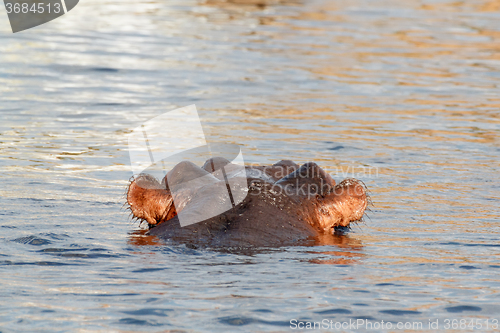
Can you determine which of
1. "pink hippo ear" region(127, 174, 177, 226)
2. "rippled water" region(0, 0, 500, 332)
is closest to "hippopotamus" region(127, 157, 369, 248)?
"pink hippo ear" region(127, 174, 177, 226)

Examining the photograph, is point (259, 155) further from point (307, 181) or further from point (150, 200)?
point (150, 200)

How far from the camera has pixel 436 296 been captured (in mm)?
4504

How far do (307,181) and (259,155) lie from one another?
10.9 ft

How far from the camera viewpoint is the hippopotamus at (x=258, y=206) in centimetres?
516

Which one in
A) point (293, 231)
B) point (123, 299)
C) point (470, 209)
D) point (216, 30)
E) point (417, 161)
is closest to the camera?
point (123, 299)

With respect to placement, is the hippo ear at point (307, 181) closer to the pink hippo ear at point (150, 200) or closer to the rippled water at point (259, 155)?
the rippled water at point (259, 155)

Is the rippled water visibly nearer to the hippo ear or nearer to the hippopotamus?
the hippopotamus

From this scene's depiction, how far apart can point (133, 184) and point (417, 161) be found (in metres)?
4.28

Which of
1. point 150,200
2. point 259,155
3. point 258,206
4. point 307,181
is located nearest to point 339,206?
point 307,181

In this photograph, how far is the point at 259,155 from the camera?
8.88 m

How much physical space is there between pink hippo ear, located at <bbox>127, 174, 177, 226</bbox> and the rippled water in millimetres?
208

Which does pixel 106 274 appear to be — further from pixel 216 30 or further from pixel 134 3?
pixel 134 3

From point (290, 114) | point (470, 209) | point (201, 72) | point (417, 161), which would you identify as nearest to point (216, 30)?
point (201, 72)

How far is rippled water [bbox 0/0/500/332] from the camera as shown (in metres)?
4.34
